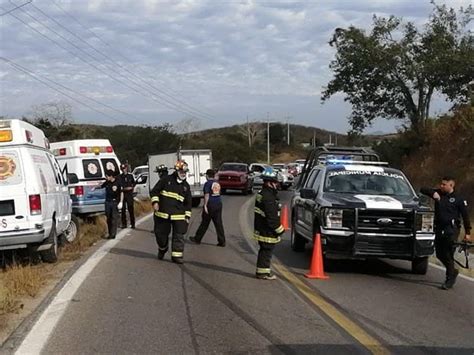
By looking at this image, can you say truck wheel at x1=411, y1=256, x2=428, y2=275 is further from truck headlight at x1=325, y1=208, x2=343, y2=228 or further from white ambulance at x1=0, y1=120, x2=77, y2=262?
white ambulance at x1=0, y1=120, x2=77, y2=262

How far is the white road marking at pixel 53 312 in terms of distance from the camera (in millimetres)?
6471

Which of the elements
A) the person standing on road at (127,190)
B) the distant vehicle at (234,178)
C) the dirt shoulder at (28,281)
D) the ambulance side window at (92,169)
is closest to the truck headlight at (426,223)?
the dirt shoulder at (28,281)

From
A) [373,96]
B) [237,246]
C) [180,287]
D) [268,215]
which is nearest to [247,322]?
[180,287]

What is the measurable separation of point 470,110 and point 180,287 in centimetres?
2616

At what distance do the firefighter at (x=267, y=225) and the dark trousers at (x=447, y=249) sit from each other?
2.37 metres

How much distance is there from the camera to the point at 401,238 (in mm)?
10688

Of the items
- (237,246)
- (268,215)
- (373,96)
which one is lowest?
(237,246)

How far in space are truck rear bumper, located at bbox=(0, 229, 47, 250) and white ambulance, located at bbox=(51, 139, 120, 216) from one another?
5.97 meters

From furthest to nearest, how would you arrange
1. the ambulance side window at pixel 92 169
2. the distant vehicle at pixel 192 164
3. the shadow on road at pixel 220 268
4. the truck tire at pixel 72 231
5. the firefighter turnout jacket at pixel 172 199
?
1. the distant vehicle at pixel 192 164
2. the ambulance side window at pixel 92 169
3. the truck tire at pixel 72 231
4. the firefighter turnout jacket at pixel 172 199
5. the shadow on road at pixel 220 268

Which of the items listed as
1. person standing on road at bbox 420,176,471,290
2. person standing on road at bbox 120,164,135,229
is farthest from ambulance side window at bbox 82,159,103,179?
person standing on road at bbox 420,176,471,290

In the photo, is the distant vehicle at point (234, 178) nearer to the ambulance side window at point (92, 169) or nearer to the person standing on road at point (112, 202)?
the ambulance side window at point (92, 169)

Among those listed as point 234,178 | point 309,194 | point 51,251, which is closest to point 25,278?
point 51,251

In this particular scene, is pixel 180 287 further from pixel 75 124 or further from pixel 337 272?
pixel 75 124

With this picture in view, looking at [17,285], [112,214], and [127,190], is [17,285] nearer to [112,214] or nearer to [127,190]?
[112,214]
